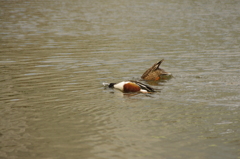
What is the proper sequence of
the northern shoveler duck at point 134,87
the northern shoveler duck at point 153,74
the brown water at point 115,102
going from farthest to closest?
1. the northern shoveler duck at point 153,74
2. the northern shoveler duck at point 134,87
3. the brown water at point 115,102

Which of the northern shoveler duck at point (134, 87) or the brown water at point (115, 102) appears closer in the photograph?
the brown water at point (115, 102)

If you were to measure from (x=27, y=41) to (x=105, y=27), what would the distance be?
31.6 feet

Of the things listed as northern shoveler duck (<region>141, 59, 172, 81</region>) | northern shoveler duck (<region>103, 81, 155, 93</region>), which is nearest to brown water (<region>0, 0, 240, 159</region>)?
northern shoveler duck (<region>103, 81, 155, 93</region>)

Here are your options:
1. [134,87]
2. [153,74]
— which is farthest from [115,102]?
[153,74]

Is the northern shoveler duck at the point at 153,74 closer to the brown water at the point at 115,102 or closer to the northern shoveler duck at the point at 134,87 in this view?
the brown water at the point at 115,102

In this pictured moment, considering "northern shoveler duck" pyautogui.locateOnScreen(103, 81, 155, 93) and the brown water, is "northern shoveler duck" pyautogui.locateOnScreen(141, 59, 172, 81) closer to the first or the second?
the brown water

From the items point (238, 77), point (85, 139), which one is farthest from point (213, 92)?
point (85, 139)

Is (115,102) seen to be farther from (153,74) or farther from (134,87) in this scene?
(153,74)

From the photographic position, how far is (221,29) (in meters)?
30.6

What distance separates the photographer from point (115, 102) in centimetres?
1095

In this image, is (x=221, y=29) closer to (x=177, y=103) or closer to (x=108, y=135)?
(x=177, y=103)

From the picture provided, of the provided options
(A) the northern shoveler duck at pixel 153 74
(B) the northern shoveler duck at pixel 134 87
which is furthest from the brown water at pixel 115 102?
(A) the northern shoveler duck at pixel 153 74

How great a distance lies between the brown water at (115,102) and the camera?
765cm

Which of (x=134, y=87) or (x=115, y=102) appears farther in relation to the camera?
(x=134, y=87)
